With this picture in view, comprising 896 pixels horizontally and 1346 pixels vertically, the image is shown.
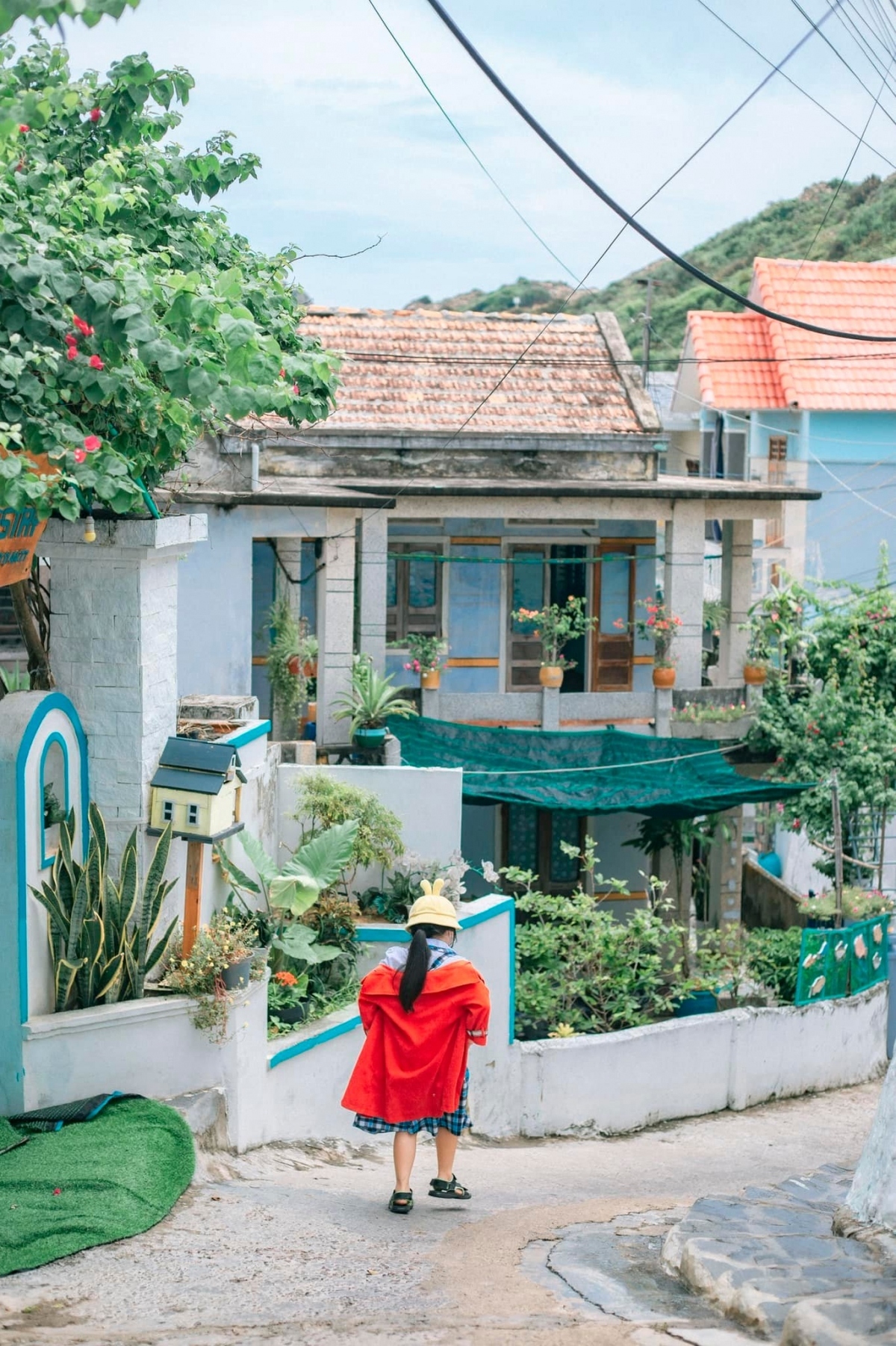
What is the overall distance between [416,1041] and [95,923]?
1.73 metres

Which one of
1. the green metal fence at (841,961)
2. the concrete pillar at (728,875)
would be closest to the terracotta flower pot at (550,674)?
the concrete pillar at (728,875)

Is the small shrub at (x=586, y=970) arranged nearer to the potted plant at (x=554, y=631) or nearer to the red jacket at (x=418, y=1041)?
the red jacket at (x=418, y=1041)

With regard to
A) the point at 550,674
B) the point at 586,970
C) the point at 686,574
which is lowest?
the point at 586,970

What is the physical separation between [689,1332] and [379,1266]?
1579mm

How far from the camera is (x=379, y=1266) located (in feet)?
19.1

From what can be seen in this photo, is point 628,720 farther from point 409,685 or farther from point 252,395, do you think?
point 252,395

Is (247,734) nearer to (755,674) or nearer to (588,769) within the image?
(588,769)

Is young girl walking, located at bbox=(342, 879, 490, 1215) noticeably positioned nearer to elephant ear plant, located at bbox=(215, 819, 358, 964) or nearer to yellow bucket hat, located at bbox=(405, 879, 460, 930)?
yellow bucket hat, located at bbox=(405, 879, 460, 930)

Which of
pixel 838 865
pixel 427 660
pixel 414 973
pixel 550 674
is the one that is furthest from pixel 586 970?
A: pixel 414 973

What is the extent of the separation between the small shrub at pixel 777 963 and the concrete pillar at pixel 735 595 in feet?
12.8

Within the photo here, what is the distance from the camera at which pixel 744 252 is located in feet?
156

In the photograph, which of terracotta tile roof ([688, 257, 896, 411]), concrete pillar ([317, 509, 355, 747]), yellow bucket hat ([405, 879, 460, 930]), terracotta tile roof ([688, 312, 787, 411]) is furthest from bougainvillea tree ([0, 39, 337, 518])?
terracotta tile roof ([688, 312, 787, 411])

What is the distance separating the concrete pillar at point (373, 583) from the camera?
15.9 m

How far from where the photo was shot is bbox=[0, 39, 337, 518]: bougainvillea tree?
634 cm
